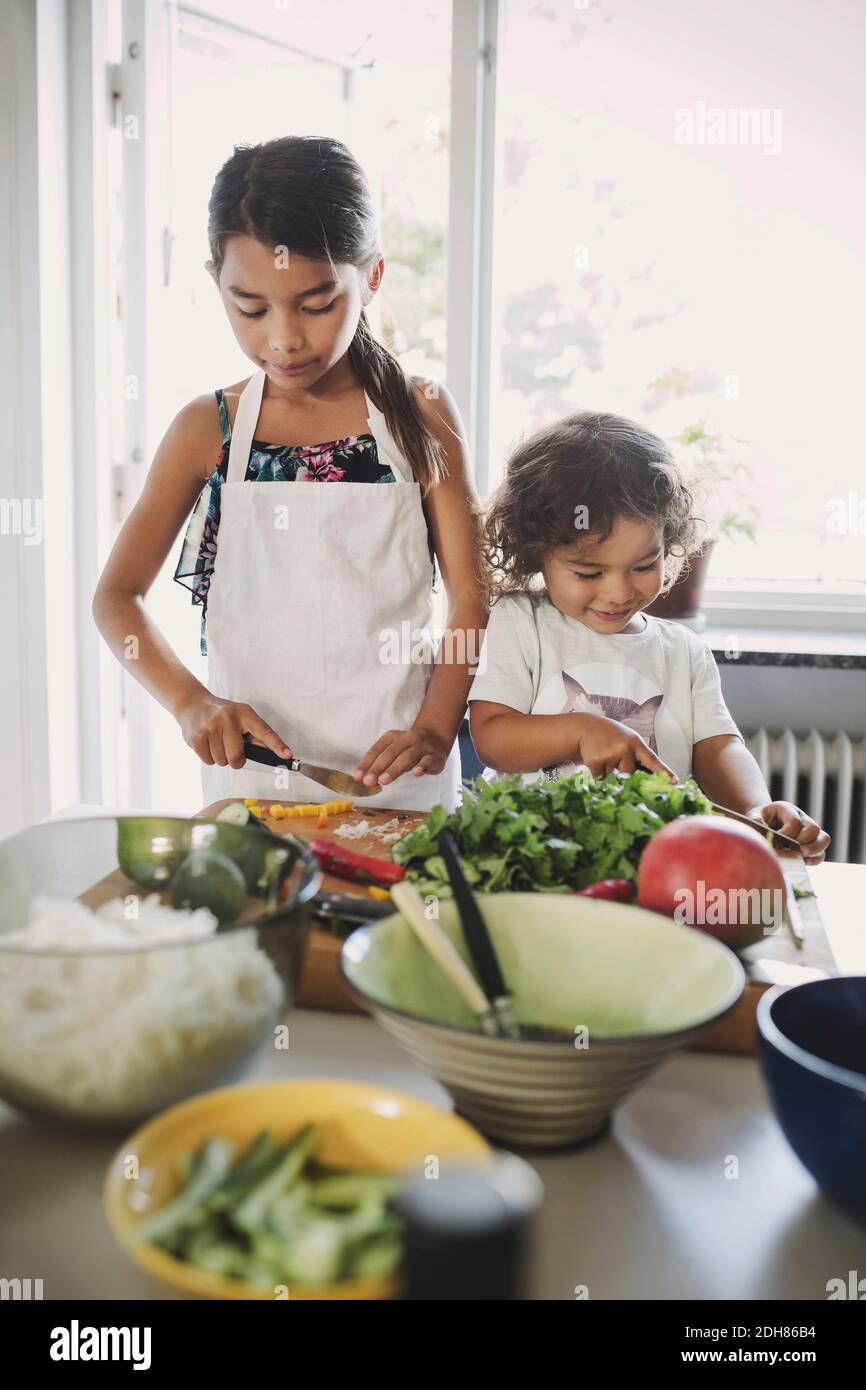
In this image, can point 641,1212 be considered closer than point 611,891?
Yes

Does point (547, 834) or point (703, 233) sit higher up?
point (703, 233)

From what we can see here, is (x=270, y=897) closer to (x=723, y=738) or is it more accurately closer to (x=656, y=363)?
(x=723, y=738)

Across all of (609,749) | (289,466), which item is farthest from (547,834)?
(289,466)

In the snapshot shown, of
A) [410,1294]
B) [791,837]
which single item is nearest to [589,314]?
[791,837]

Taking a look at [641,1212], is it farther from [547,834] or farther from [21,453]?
[21,453]

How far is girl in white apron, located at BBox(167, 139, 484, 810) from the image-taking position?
1.56m

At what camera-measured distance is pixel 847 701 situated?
260cm

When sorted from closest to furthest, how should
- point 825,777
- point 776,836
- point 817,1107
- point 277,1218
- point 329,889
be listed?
1. point 277,1218
2. point 817,1107
3. point 329,889
4. point 776,836
5. point 825,777

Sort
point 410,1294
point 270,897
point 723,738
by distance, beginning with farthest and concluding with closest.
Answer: point 723,738 < point 270,897 < point 410,1294

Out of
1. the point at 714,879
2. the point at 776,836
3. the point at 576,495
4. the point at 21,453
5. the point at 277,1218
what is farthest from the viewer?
the point at 21,453

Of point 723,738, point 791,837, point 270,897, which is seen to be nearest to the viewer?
point 270,897

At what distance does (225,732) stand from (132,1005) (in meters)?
0.70

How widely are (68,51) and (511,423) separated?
4.54 ft

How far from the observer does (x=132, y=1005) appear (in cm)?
59
